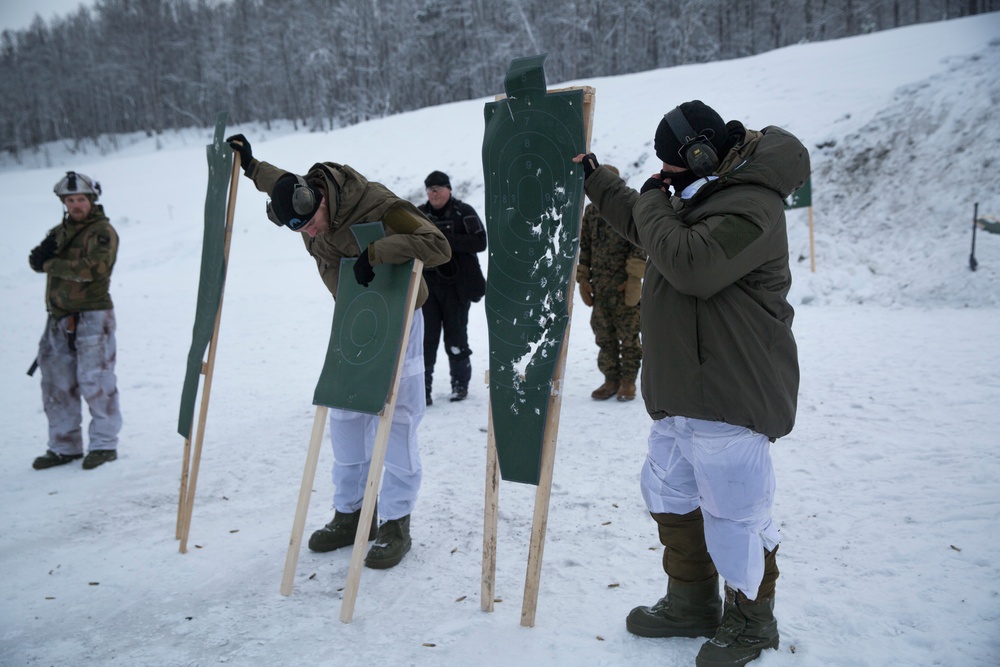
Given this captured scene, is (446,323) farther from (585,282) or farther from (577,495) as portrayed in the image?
(577,495)

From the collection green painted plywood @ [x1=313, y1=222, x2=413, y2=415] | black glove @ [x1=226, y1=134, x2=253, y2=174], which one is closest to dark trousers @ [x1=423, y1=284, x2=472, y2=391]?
black glove @ [x1=226, y1=134, x2=253, y2=174]

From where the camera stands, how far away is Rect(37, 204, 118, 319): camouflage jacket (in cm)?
469

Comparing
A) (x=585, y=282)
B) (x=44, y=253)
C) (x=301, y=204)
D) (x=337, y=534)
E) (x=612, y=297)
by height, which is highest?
(x=301, y=204)

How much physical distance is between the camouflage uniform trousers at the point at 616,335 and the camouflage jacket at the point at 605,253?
0.34 feet

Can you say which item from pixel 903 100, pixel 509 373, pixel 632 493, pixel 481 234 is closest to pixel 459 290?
pixel 481 234

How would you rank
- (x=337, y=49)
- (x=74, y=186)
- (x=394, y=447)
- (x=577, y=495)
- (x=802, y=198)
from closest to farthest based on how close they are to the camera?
(x=394, y=447) → (x=577, y=495) → (x=74, y=186) → (x=802, y=198) → (x=337, y=49)

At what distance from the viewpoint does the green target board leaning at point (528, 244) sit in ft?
8.34

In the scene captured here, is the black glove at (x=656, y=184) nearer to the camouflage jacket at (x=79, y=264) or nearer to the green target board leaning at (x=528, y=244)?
the green target board leaning at (x=528, y=244)

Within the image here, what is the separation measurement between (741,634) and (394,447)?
1.76 metres

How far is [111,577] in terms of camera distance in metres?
3.21

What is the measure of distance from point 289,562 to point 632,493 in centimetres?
201

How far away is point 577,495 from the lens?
3834 millimetres

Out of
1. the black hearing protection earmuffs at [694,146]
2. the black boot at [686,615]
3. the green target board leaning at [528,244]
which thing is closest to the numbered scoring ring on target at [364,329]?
the green target board leaning at [528,244]

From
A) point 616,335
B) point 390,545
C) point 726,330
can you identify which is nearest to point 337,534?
point 390,545
